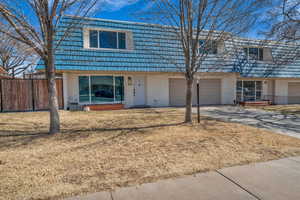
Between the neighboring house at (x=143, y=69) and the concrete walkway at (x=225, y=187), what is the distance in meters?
6.78

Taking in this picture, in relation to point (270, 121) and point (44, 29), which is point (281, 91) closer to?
point (270, 121)

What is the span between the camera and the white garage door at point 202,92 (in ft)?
45.8

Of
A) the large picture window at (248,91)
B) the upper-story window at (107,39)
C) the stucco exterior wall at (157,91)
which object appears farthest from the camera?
the large picture window at (248,91)

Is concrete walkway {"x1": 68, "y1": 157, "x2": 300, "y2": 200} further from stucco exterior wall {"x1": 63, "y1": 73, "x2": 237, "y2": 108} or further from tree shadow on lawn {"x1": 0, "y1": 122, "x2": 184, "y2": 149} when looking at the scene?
stucco exterior wall {"x1": 63, "y1": 73, "x2": 237, "y2": 108}

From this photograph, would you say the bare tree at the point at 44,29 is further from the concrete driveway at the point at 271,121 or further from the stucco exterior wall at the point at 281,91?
the stucco exterior wall at the point at 281,91

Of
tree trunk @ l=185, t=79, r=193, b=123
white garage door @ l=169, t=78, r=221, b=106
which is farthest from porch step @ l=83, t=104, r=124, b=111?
tree trunk @ l=185, t=79, r=193, b=123

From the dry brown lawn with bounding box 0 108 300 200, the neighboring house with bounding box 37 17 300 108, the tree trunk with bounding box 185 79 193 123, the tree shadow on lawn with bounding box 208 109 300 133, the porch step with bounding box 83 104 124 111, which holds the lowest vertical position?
the dry brown lawn with bounding box 0 108 300 200

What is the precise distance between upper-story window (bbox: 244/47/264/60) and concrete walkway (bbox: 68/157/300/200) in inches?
572

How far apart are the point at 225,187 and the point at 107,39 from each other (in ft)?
37.4

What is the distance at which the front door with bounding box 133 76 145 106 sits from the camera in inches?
501

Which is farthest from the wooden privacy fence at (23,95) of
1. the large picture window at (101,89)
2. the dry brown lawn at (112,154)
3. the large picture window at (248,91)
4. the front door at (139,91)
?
the large picture window at (248,91)

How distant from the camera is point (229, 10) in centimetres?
653

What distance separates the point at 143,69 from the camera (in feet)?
38.1

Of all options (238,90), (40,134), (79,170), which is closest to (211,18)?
(79,170)
